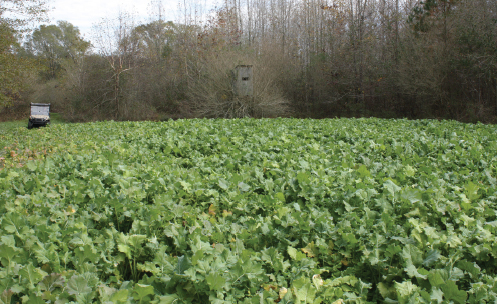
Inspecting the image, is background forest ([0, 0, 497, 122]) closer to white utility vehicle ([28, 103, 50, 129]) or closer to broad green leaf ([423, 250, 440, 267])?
white utility vehicle ([28, 103, 50, 129])

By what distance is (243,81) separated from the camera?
22750mm

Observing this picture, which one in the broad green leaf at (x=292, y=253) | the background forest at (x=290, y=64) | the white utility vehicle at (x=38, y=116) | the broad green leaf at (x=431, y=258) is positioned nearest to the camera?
the broad green leaf at (x=431, y=258)

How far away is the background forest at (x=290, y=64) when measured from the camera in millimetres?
19438

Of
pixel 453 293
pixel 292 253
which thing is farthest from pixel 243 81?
pixel 453 293

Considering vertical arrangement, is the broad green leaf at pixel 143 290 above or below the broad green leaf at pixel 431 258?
below

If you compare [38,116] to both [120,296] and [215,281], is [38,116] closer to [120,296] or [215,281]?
[120,296]

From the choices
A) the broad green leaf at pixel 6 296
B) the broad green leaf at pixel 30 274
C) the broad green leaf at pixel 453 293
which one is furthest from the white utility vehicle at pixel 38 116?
the broad green leaf at pixel 453 293

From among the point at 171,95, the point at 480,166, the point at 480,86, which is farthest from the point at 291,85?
the point at 480,166

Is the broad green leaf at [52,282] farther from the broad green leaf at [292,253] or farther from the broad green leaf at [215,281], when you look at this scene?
the broad green leaf at [292,253]

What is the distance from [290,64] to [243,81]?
10.1 metres

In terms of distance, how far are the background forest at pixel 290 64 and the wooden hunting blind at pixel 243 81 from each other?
51cm

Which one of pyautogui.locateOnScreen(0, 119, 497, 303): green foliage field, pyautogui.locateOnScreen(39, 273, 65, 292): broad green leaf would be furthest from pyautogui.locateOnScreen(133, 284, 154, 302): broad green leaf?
pyautogui.locateOnScreen(39, 273, 65, 292): broad green leaf

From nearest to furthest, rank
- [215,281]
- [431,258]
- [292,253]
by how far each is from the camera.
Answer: [215,281]
[431,258]
[292,253]

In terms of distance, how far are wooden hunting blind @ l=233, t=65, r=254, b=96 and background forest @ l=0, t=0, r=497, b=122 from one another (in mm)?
510
